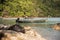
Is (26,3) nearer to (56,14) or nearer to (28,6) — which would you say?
(28,6)

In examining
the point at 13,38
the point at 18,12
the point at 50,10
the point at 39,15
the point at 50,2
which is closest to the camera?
the point at 13,38

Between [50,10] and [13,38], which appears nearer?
[13,38]

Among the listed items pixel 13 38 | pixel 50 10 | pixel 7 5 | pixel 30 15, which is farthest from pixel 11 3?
pixel 13 38

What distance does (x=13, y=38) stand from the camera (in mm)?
21641

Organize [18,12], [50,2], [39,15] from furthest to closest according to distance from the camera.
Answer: [50,2], [39,15], [18,12]

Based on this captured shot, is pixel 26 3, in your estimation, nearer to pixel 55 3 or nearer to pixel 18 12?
pixel 18 12

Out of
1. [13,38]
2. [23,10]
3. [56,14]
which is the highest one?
[13,38]

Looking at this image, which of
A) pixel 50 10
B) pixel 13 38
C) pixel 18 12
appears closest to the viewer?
pixel 13 38

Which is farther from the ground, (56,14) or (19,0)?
(19,0)

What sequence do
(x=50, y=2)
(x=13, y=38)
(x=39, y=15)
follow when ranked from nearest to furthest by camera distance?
(x=13, y=38) < (x=39, y=15) < (x=50, y=2)

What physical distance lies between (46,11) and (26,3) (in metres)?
28.1

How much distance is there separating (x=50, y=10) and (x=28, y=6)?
107 ft

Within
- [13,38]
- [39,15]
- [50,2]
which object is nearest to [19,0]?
[39,15]

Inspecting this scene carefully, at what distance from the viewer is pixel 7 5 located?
120 m
